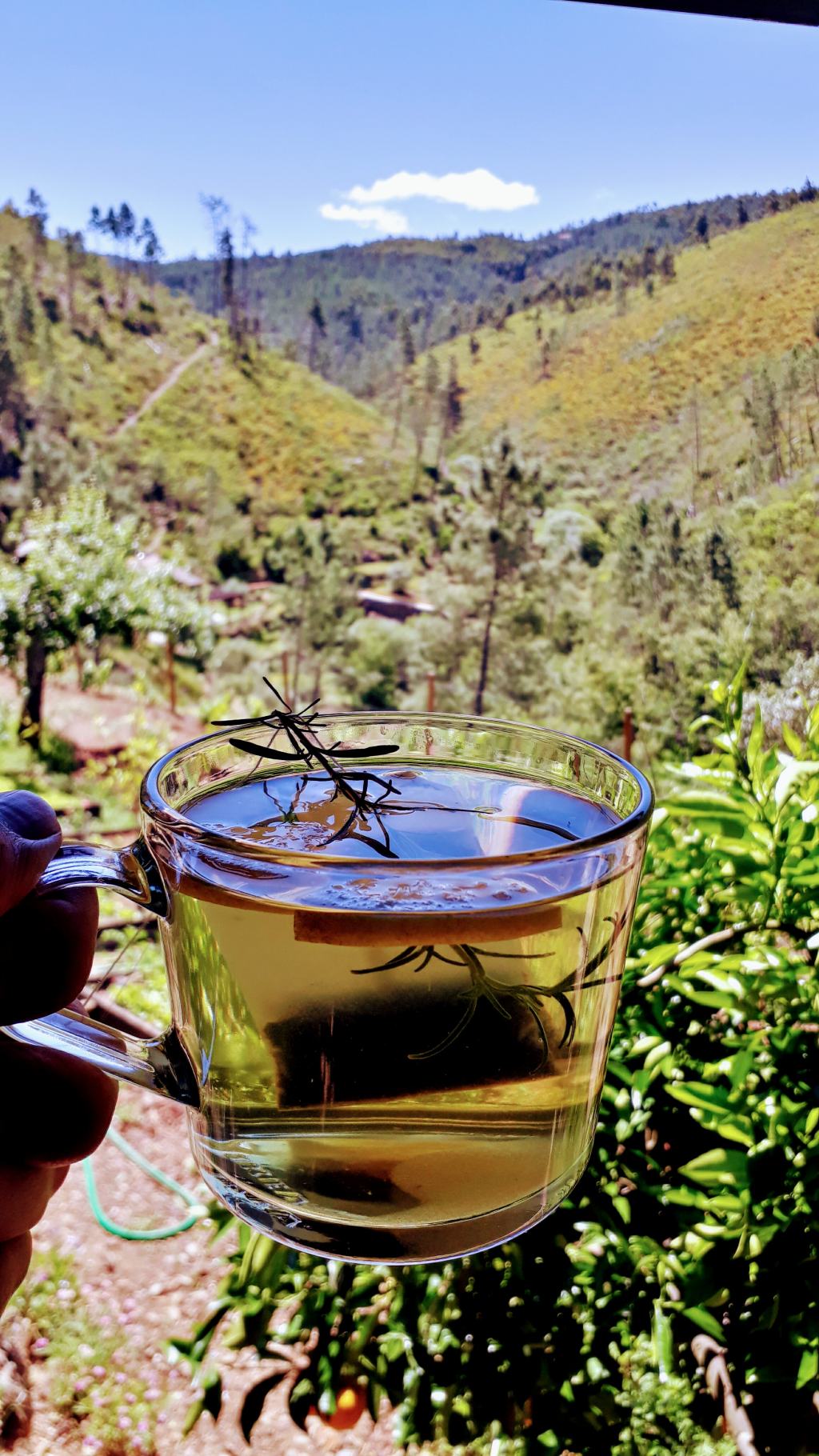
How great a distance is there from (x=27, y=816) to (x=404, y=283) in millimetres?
2938

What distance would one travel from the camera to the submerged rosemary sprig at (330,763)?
0.47 m

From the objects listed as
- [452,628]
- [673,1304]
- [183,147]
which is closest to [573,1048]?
[673,1304]

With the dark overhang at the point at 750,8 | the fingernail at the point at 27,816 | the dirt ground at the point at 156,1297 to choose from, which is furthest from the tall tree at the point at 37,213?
the fingernail at the point at 27,816

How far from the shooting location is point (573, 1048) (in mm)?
423

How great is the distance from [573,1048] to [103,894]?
8.99 feet

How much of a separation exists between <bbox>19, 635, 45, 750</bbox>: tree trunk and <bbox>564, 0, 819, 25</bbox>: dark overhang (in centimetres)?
289

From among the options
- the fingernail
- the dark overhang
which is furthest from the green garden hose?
the dark overhang

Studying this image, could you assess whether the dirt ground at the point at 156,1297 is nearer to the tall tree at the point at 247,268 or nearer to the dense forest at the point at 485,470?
the dense forest at the point at 485,470

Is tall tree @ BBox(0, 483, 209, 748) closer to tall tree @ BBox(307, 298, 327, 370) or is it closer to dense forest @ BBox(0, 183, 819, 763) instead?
dense forest @ BBox(0, 183, 819, 763)

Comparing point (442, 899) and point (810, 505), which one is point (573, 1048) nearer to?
point (442, 899)

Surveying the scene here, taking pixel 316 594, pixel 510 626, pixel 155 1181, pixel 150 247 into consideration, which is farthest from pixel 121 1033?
pixel 150 247

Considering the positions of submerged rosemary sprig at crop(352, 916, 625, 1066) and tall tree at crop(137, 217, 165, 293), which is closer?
submerged rosemary sprig at crop(352, 916, 625, 1066)

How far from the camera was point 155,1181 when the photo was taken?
2.19 meters

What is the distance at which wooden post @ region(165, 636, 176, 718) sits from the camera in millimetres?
3439
